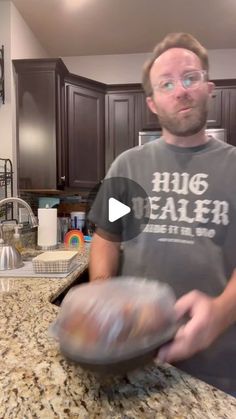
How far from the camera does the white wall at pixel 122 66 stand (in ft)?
8.20

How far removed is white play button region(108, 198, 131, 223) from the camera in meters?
0.73

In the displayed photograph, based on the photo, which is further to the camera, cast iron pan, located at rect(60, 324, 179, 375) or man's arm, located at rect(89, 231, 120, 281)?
man's arm, located at rect(89, 231, 120, 281)

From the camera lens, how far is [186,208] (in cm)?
67

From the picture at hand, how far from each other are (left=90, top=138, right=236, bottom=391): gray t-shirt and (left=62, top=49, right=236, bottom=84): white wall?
2004 mm

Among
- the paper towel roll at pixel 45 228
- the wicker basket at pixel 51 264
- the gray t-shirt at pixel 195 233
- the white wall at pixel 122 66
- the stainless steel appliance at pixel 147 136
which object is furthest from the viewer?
the white wall at pixel 122 66

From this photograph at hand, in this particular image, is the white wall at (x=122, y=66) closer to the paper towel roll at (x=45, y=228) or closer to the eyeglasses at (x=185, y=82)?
the paper towel roll at (x=45, y=228)

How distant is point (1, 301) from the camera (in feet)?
2.81

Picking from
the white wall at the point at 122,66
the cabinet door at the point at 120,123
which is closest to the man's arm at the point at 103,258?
the cabinet door at the point at 120,123

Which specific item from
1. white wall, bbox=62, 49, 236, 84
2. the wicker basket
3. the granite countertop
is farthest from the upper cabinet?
the granite countertop

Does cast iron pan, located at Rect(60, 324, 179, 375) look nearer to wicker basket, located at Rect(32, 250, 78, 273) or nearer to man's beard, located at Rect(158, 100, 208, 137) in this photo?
man's beard, located at Rect(158, 100, 208, 137)

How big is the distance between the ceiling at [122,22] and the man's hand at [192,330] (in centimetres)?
187

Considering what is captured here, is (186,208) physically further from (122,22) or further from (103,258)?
(122,22)

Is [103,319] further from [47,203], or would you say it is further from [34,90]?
[47,203]

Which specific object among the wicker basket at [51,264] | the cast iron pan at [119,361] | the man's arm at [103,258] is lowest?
the wicker basket at [51,264]
